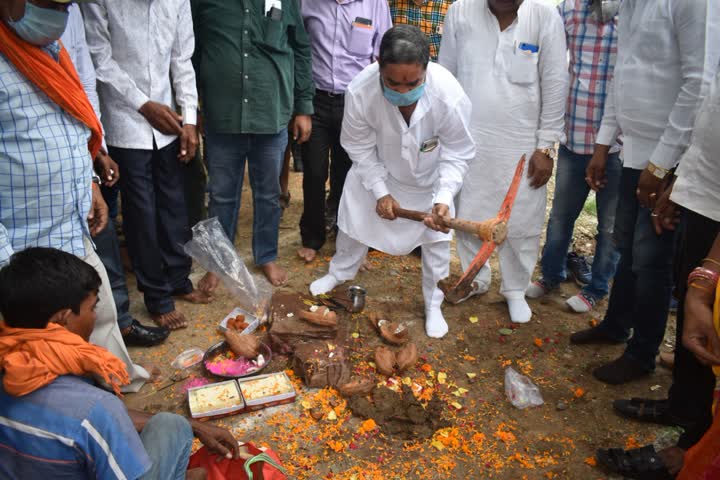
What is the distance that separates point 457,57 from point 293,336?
2.13 m

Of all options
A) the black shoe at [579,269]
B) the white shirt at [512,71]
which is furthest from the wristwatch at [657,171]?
the black shoe at [579,269]

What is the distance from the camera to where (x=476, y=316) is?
3910 millimetres

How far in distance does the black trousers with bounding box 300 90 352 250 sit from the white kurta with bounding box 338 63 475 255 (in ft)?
2.18

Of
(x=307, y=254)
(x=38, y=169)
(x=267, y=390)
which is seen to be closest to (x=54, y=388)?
(x=38, y=169)

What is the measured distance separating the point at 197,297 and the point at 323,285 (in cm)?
91

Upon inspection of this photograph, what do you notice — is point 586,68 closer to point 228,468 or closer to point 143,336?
point 228,468

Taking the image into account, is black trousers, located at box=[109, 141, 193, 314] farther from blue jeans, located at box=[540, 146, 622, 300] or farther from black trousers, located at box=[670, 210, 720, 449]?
black trousers, located at box=[670, 210, 720, 449]

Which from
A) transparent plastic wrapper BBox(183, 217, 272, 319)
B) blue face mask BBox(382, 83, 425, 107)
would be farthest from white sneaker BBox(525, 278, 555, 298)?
transparent plastic wrapper BBox(183, 217, 272, 319)

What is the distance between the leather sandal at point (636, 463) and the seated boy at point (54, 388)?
6.88ft

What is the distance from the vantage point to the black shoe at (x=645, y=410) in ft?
9.38

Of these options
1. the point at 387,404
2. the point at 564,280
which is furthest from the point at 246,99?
the point at 564,280

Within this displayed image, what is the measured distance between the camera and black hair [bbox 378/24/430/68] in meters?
2.82

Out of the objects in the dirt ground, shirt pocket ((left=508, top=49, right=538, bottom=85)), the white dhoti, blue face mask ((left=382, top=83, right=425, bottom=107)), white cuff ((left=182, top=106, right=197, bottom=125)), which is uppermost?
shirt pocket ((left=508, top=49, right=538, bottom=85))

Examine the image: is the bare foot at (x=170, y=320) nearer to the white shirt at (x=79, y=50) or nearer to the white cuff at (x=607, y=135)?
the white shirt at (x=79, y=50)
